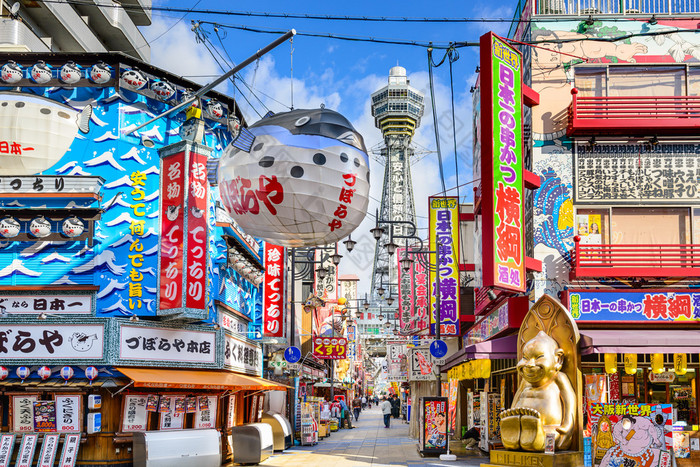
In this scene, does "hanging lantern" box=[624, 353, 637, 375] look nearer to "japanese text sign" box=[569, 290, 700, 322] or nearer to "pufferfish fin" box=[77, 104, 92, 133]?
"japanese text sign" box=[569, 290, 700, 322]

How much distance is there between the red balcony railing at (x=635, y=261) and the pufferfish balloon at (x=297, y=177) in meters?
9.21

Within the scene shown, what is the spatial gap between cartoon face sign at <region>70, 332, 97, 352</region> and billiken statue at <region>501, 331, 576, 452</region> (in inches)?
393

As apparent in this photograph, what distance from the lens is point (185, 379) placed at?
1956cm

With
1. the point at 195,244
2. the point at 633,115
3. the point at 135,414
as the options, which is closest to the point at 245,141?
the point at 195,244

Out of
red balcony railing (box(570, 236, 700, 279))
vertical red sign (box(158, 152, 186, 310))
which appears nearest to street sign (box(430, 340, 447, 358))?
red balcony railing (box(570, 236, 700, 279))

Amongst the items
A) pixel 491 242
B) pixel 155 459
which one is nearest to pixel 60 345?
pixel 155 459

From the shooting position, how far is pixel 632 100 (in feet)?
66.1

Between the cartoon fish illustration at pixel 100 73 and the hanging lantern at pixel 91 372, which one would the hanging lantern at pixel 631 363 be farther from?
the cartoon fish illustration at pixel 100 73

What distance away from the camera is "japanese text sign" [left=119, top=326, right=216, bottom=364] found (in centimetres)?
1911

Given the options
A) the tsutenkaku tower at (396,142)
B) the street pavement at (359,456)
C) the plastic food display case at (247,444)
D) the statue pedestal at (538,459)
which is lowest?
the street pavement at (359,456)

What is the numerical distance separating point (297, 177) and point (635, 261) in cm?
1160

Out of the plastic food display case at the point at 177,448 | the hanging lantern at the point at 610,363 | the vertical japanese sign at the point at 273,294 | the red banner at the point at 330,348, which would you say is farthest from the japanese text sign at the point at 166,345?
the red banner at the point at 330,348

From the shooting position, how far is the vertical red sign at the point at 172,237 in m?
19.1

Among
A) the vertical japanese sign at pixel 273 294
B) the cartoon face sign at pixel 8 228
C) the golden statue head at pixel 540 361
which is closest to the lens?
the golden statue head at pixel 540 361
